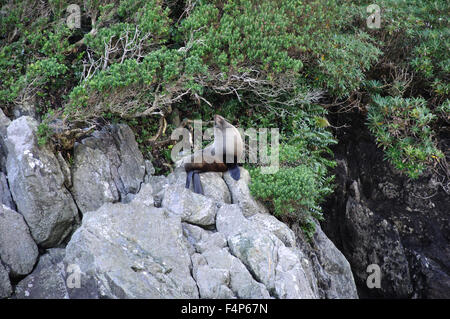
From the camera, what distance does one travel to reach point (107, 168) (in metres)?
6.41

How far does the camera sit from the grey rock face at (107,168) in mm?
6098

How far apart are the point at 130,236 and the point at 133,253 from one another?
0.80ft

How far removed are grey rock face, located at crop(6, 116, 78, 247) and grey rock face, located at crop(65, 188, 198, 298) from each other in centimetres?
70

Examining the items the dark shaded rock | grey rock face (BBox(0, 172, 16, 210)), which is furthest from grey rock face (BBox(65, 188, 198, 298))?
the dark shaded rock

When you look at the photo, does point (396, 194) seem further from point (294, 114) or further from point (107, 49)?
point (107, 49)

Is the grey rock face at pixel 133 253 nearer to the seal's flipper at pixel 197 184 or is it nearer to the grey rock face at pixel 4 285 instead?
the grey rock face at pixel 4 285

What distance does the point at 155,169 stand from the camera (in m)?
7.37

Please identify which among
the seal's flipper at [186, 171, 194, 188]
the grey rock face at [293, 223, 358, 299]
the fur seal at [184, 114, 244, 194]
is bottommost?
the grey rock face at [293, 223, 358, 299]

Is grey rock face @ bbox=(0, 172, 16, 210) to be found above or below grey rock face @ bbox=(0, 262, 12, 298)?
above

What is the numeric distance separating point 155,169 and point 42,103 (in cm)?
221

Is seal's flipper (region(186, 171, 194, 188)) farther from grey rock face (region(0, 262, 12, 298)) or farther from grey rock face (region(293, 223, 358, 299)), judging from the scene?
grey rock face (region(0, 262, 12, 298))

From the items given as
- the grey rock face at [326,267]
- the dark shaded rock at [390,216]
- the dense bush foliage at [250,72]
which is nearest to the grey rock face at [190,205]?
the dense bush foliage at [250,72]

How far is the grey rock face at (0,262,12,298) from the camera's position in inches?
193

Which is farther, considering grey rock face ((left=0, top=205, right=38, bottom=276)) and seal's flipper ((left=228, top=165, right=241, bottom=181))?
seal's flipper ((left=228, top=165, right=241, bottom=181))
